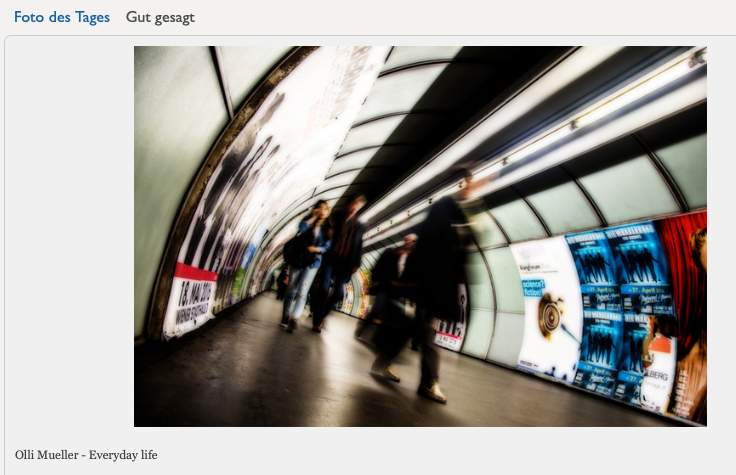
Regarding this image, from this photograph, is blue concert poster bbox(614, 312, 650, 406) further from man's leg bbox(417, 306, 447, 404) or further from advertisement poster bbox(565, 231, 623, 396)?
man's leg bbox(417, 306, 447, 404)

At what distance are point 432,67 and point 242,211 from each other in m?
3.18

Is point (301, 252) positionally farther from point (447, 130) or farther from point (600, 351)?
point (600, 351)

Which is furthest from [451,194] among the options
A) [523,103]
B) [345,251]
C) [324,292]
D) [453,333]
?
[453,333]

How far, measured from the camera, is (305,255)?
15.1ft

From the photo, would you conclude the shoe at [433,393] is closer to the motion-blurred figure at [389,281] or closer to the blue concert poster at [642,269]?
the motion-blurred figure at [389,281]

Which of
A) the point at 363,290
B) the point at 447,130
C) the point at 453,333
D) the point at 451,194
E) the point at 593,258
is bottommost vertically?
the point at 363,290

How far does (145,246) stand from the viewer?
2.35 metres

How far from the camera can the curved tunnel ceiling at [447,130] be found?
2.92 m

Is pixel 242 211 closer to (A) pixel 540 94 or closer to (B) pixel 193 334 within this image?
(B) pixel 193 334

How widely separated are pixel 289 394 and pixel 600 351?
5.98 metres

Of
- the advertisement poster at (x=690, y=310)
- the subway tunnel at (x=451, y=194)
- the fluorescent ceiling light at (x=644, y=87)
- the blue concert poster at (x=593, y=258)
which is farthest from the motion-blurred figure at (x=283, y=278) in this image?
the advertisement poster at (x=690, y=310)

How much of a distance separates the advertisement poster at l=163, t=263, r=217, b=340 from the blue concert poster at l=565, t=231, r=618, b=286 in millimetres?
6528

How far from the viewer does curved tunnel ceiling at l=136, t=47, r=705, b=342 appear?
9.58ft

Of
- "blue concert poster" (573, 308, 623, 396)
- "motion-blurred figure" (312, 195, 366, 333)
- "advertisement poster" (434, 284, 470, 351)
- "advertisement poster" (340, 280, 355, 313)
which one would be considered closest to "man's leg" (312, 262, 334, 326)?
"motion-blurred figure" (312, 195, 366, 333)
